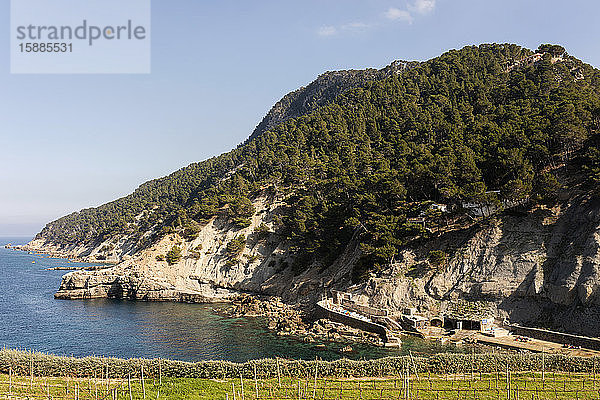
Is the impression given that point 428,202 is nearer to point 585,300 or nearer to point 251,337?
point 585,300

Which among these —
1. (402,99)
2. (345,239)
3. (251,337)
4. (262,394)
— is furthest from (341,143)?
(262,394)

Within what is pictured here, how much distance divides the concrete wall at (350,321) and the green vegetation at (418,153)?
8.38 m

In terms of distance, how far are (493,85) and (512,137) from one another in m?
33.7

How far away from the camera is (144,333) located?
54.5 m

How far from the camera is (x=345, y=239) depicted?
7375 cm

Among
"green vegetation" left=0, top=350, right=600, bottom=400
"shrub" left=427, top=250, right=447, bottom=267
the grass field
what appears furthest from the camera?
"shrub" left=427, top=250, right=447, bottom=267

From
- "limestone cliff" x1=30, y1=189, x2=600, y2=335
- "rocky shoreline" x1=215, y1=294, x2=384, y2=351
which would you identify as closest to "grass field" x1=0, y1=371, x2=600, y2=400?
"limestone cliff" x1=30, y1=189, x2=600, y2=335

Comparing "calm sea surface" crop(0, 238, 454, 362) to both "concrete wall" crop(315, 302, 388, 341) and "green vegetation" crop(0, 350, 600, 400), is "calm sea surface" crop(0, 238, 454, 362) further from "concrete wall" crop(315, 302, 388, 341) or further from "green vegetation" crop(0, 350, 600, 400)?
"green vegetation" crop(0, 350, 600, 400)

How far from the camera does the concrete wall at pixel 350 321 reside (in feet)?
161

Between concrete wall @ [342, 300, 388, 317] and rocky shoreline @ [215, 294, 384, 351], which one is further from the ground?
concrete wall @ [342, 300, 388, 317]

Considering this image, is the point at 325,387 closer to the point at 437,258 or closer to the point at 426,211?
the point at 437,258

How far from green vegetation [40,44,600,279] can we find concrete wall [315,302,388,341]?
8378mm

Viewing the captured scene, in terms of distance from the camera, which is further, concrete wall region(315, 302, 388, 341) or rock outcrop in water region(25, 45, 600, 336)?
rock outcrop in water region(25, 45, 600, 336)

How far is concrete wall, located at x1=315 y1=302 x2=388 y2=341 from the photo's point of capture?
161ft
